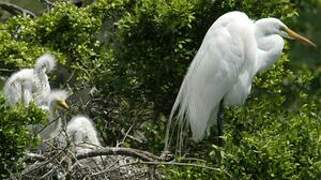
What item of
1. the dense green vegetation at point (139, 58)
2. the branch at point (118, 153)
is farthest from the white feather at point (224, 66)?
the branch at point (118, 153)

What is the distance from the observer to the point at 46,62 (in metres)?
3.84

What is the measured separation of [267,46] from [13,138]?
72.8 inches

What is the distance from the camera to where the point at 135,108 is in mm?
4164

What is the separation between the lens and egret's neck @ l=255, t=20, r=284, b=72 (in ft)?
13.0

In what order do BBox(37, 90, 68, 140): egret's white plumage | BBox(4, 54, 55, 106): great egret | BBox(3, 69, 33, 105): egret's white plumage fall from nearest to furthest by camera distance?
BBox(4, 54, 55, 106): great egret < BBox(3, 69, 33, 105): egret's white plumage < BBox(37, 90, 68, 140): egret's white plumage

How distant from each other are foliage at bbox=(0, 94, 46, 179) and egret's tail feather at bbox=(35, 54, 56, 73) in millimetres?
1008

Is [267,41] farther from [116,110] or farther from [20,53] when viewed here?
[20,53]

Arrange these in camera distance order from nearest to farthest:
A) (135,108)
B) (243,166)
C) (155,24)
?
(243,166), (155,24), (135,108)

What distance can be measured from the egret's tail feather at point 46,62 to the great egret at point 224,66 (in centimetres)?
75

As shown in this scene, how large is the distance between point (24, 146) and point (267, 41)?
1.85 metres

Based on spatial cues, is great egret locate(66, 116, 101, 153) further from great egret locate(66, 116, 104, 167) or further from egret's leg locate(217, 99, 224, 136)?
egret's leg locate(217, 99, 224, 136)

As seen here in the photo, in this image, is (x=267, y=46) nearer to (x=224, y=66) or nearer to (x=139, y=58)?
(x=224, y=66)

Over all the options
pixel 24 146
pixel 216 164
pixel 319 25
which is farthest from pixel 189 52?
pixel 319 25

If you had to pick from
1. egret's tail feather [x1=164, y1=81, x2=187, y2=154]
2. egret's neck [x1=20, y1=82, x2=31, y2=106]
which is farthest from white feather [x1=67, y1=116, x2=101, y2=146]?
egret's tail feather [x1=164, y1=81, x2=187, y2=154]
